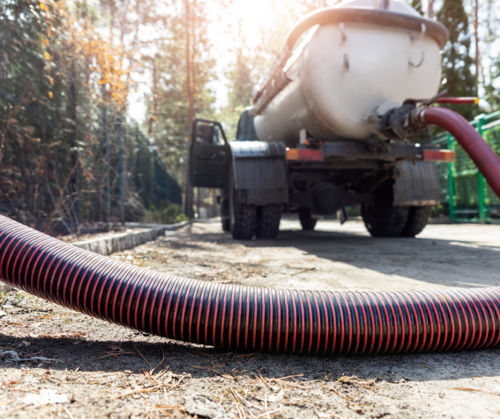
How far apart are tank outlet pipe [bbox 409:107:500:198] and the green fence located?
647 cm

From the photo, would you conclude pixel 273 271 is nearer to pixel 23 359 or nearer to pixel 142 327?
pixel 142 327

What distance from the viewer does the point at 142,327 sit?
1487 mm

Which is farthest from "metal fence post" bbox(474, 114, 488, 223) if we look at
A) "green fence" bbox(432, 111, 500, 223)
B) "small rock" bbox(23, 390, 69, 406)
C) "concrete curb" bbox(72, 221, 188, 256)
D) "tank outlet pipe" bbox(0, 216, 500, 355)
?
"small rock" bbox(23, 390, 69, 406)

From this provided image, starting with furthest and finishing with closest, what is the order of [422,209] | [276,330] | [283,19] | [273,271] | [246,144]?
1. [283,19]
2. [422,209]
3. [246,144]
4. [273,271]
5. [276,330]

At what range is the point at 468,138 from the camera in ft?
11.5

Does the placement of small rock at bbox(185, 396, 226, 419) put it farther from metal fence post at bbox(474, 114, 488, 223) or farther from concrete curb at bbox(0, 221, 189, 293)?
metal fence post at bbox(474, 114, 488, 223)

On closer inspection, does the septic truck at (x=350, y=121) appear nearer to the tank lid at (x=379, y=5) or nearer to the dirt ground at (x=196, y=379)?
the tank lid at (x=379, y=5)

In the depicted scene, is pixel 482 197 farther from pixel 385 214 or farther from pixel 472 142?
pixel 472 142

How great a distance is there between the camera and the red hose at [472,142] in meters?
3.30

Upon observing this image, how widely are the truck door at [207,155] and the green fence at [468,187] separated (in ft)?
20.4

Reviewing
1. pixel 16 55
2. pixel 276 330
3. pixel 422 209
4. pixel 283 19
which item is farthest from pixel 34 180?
pixel 283 19

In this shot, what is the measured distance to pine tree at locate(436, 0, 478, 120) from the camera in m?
13.8

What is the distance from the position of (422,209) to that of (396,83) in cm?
212

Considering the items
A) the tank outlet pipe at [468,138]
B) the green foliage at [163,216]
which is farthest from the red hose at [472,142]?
the green foliage at [163,216]
